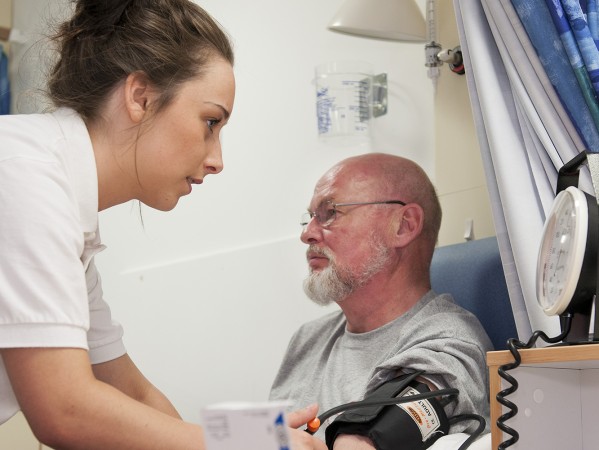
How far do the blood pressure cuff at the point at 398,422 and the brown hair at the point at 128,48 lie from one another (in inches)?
24.5

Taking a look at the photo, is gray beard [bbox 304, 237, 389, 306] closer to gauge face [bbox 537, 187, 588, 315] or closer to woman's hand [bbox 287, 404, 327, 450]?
gauge face [bbox 537, 187, 588, 315]

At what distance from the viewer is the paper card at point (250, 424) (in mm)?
463

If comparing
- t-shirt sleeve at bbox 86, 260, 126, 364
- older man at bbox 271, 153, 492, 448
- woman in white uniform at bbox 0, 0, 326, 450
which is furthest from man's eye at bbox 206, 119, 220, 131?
older man at bbox 271, 153, 492, 448

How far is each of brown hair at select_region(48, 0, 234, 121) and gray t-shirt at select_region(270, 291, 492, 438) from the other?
0.66m

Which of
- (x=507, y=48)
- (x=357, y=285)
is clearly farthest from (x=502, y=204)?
(x=357, y=285)

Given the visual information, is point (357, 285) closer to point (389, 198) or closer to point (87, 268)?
point (389, 198)

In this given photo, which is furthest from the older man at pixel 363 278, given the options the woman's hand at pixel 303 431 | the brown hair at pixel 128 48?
the brown hair at pixel 128 48

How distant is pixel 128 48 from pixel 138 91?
0.24 ft

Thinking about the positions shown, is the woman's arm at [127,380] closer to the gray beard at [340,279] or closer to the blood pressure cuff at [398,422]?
the blood pressure cuff at [398,422]

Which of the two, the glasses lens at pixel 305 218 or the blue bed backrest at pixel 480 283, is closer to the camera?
the blue bed backrest at pixel 480 283

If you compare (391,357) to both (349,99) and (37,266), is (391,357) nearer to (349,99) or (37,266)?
(37,266)

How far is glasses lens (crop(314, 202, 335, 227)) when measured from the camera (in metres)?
1.91

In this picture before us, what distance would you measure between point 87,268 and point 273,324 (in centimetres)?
132

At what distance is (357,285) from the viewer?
1818 millimetres
